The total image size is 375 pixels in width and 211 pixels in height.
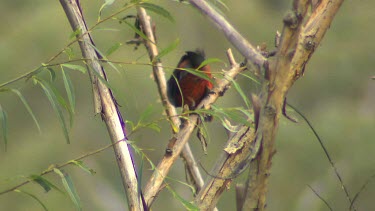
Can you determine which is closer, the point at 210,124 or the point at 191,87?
the point at 191,87

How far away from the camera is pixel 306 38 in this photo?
3.61ft

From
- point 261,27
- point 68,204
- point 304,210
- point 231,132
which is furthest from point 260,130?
point 261,27

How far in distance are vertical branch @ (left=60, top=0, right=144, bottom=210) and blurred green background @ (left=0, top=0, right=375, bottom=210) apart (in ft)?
15.8

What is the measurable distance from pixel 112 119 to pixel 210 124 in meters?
5.49

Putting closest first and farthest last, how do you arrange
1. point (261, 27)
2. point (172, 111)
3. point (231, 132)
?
1. point (231, 132)
2. point (172, 111)
3. point (261, 27)

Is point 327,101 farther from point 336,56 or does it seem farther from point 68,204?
point 68,204

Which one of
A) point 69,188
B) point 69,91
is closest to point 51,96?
point 69,91

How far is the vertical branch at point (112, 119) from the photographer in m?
1.42

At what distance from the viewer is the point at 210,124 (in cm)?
695

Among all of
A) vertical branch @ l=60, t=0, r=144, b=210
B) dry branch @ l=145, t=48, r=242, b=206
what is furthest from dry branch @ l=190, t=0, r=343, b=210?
vertical branch @ l=60, t=0, r=144, b=210

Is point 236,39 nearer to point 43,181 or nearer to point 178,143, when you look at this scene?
point 43,181

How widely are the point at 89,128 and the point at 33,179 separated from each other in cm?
676

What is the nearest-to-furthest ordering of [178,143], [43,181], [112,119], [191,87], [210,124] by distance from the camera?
[43,181], [112,119], [178,143], [191,87], [210,124]

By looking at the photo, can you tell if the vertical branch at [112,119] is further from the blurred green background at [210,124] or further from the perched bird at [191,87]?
the blurred green background at [210,124]
